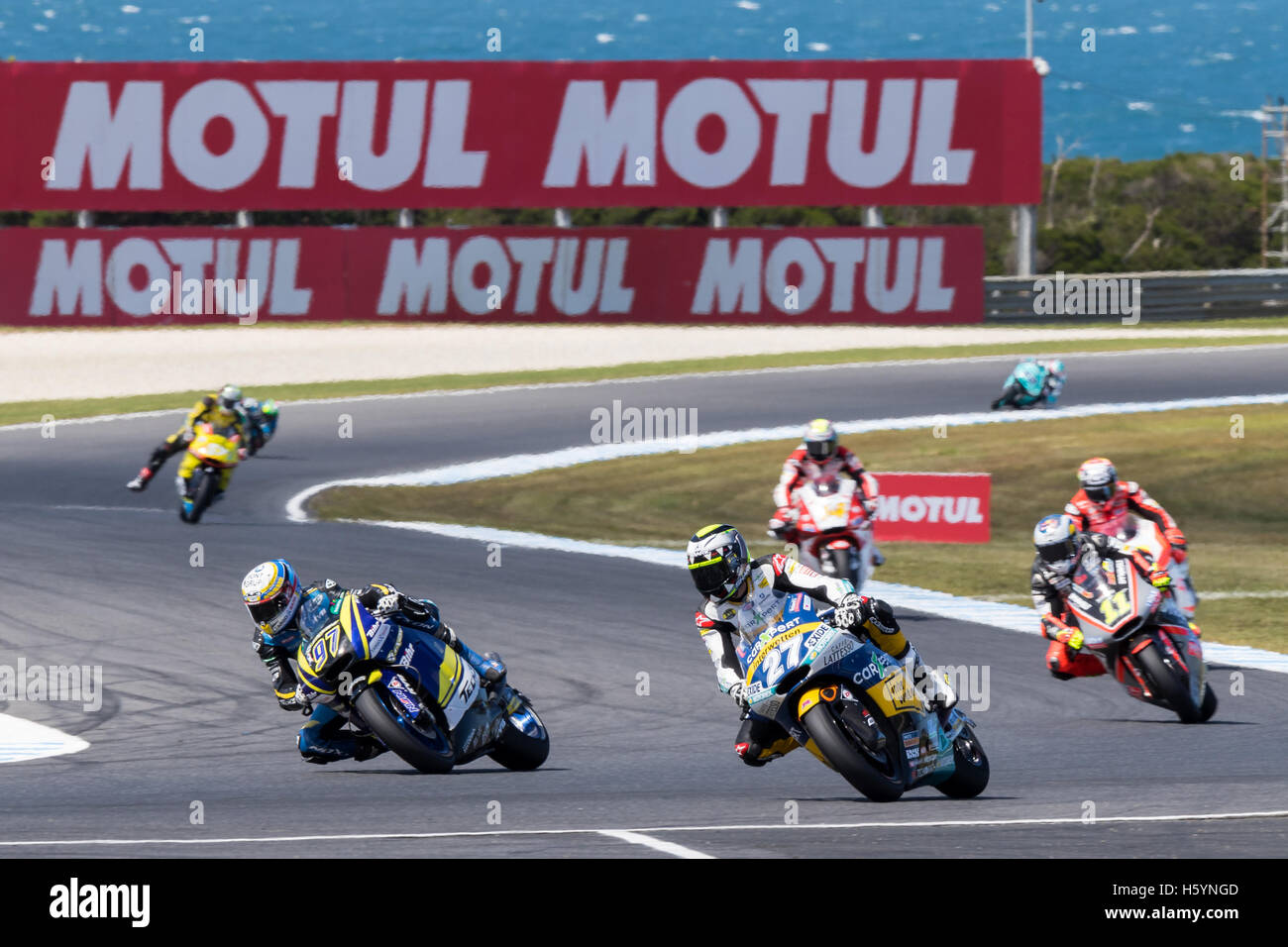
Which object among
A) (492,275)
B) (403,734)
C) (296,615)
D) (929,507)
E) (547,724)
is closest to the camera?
(403,734)

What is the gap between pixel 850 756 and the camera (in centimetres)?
877

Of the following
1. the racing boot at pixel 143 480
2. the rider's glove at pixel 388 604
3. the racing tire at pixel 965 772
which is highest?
the racing boot at pixel 143 480

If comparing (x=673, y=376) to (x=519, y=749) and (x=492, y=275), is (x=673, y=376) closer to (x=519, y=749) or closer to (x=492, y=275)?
(x=492, y=275)

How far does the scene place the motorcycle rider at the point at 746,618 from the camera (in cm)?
901

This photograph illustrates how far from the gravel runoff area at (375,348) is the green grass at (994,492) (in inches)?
454

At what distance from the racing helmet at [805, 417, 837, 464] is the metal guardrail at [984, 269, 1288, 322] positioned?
91.6 ft

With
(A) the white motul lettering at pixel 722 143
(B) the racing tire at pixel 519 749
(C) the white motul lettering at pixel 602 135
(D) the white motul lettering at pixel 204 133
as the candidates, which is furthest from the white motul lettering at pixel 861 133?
(B) the racing tire at pixel 519 749

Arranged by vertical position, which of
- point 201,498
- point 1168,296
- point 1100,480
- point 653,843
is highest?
point 1168,296

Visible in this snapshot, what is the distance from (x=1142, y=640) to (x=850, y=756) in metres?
3.75

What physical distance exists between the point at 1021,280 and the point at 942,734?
117 ft

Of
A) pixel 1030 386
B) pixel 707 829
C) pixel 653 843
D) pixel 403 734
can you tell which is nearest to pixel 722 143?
pixel 1030 386

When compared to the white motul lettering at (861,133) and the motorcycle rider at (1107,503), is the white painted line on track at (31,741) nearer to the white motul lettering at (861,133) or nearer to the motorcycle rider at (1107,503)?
the motorcycle rider at (1107,503)

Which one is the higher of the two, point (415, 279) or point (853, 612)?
point (415, 279)
